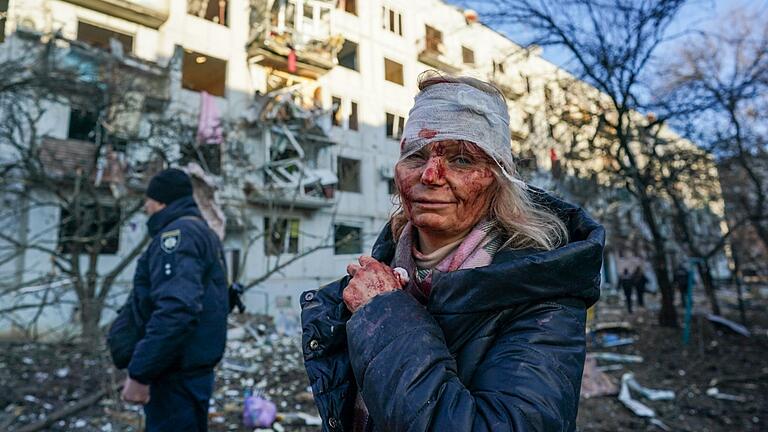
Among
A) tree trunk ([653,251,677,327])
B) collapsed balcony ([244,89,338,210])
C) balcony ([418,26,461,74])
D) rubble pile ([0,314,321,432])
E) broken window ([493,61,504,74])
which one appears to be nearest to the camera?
rubble pile ([0,314,321,432])

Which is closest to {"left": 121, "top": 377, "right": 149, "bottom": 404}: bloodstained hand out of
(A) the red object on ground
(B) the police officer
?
(B) the police officer

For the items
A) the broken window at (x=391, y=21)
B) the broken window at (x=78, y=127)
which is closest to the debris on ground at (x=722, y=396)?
the broken window at (x=391, y=21)

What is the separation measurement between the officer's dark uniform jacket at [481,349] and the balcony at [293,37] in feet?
36.9

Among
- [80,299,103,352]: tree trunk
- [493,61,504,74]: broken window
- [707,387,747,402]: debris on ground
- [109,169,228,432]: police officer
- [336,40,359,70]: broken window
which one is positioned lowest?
[707,387,747,402]: debris on ground

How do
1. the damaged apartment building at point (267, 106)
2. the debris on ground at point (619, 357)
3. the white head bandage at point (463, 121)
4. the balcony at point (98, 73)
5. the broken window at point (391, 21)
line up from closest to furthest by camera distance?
the white head bandage at point (463, 121) → the debris on ground at point (619, 357) → the broken window at point (391, 21) → the balcony at point (98, 73) → the damaged apartment building at point (267, 106)

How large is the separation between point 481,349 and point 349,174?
618 inches

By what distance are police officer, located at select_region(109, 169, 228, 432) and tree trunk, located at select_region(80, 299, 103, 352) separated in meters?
5.11

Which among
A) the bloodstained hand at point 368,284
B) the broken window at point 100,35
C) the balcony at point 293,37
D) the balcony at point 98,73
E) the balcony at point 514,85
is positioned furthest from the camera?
the broken window at point 100,35

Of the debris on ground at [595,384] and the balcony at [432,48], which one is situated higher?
the balcony at [432,48]

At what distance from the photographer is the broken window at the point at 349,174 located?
16.4 meters

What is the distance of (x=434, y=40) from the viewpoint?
25.5 feet

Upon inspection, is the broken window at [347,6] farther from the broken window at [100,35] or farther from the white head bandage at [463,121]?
the white head bandage at [463,121]

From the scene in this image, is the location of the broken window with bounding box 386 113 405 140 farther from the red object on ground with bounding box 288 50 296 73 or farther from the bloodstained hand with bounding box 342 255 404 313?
the red object on ground with bounding box 288 50 296 73

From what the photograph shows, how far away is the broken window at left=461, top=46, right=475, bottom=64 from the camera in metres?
9.11
